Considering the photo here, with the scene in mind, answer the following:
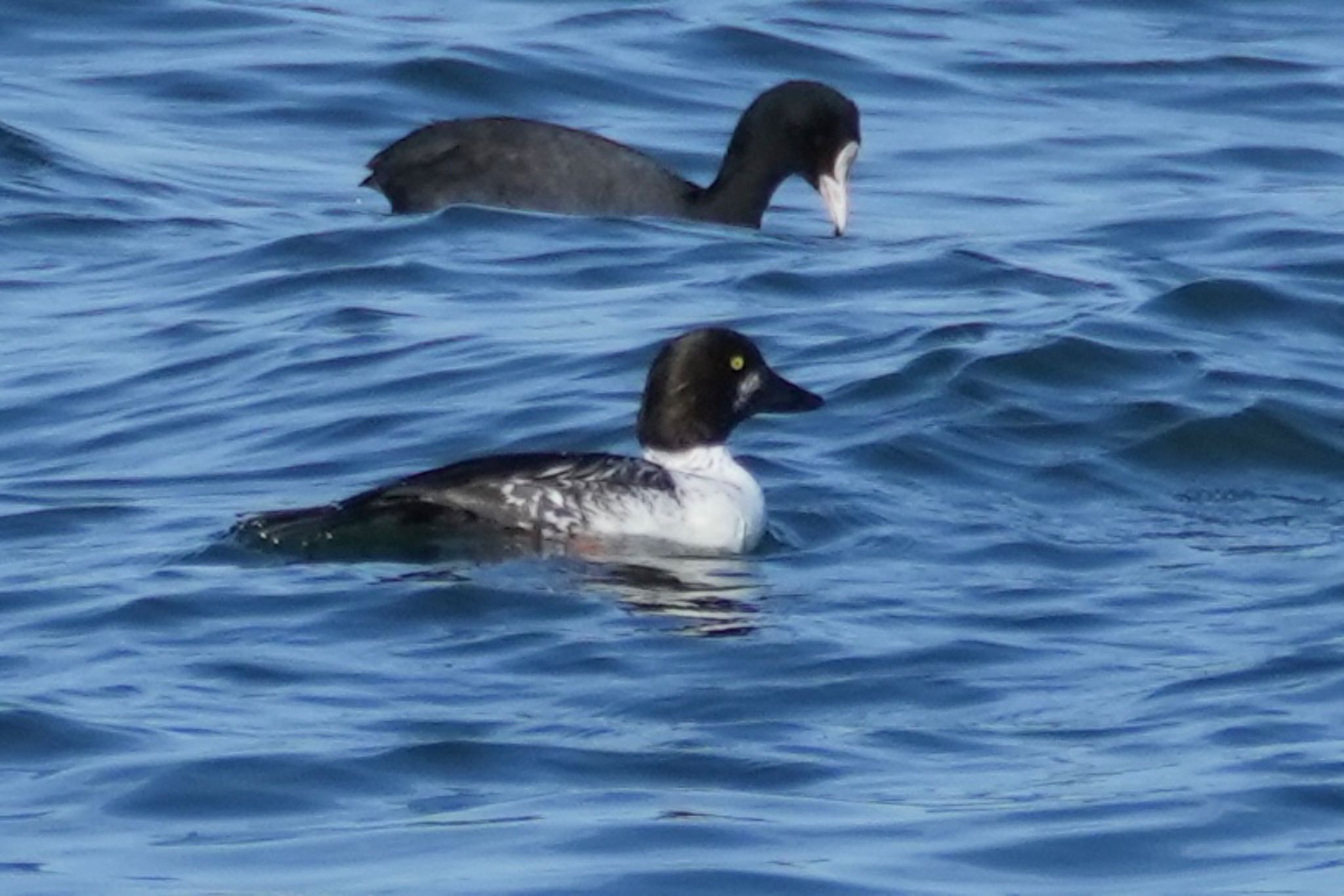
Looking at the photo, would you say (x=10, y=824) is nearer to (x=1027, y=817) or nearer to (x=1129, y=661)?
(x=1027, y=817)

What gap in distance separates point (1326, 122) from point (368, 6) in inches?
240

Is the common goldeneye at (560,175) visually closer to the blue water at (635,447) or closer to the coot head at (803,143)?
the coot head at (803,143)

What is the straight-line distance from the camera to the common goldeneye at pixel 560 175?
703 inches

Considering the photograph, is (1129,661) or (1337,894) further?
(1129,661)

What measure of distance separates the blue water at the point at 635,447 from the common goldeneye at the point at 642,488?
0.16m

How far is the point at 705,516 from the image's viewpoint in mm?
12492

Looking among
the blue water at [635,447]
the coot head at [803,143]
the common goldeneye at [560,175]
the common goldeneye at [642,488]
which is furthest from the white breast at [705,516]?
the coot head at [803,143]

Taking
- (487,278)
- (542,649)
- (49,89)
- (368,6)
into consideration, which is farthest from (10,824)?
(368,6)

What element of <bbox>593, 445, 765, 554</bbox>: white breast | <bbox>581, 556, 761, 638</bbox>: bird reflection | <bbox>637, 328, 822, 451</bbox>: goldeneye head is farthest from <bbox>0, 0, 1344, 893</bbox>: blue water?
<bbox>637, 328, 822, 451</bbox>: goldeneye head

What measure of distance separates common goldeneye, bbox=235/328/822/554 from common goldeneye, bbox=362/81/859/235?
481 centimetres

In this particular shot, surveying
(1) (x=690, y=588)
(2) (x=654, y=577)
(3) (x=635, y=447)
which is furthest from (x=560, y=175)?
(1) (x=690, y=588)

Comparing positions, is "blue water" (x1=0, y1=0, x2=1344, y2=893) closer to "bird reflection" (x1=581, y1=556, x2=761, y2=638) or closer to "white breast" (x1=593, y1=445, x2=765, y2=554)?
"bird reflection" (x1=581, y1=556, x2=761, y2=638)

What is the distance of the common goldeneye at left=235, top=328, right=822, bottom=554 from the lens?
12.0 m

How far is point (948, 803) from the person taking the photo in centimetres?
945
